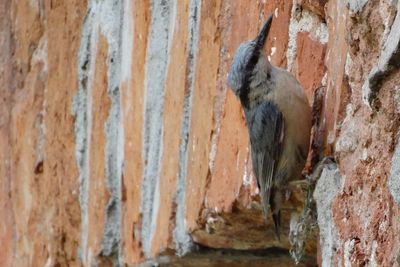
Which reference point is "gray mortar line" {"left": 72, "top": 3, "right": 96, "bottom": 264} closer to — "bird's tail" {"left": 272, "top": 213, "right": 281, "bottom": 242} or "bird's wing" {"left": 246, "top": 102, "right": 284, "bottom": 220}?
"bird's wing" {"left": 246, "top": 102, "right": 284, "bottom": 220}

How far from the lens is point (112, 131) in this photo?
2.71m

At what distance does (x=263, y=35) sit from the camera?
2.07 metres

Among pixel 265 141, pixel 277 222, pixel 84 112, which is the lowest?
pixel 277 222

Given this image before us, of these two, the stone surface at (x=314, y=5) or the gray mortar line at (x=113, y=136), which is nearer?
the stone surface at (x=314, y=5)

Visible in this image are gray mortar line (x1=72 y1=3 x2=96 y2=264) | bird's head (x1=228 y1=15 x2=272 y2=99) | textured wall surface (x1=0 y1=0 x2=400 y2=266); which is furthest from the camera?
gray mortar line (x1=72 y1=3 x2=96 y2=264)

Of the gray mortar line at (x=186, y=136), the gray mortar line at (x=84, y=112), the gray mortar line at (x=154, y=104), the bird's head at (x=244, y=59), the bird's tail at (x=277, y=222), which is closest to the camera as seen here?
the bird's tail at (x=277, y=222)

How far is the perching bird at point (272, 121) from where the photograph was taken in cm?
206

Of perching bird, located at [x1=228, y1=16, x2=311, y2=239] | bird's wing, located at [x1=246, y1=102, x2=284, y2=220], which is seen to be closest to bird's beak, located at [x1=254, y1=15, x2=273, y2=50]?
perching bird, located at [x1=228, y1=16, x2=311, y2=239]

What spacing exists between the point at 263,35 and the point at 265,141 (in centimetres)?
29

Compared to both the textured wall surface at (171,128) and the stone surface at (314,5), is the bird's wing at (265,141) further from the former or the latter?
the stone surface at (314,5)

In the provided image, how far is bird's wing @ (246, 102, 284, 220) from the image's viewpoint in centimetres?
205

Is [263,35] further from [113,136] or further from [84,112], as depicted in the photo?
[84,112]

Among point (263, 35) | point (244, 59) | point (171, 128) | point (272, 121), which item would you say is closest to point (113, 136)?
point (171, 128)

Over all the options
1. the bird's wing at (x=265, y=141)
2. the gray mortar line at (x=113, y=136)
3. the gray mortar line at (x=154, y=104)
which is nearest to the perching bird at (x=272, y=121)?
the bird's wing at (x=265, y=141)
